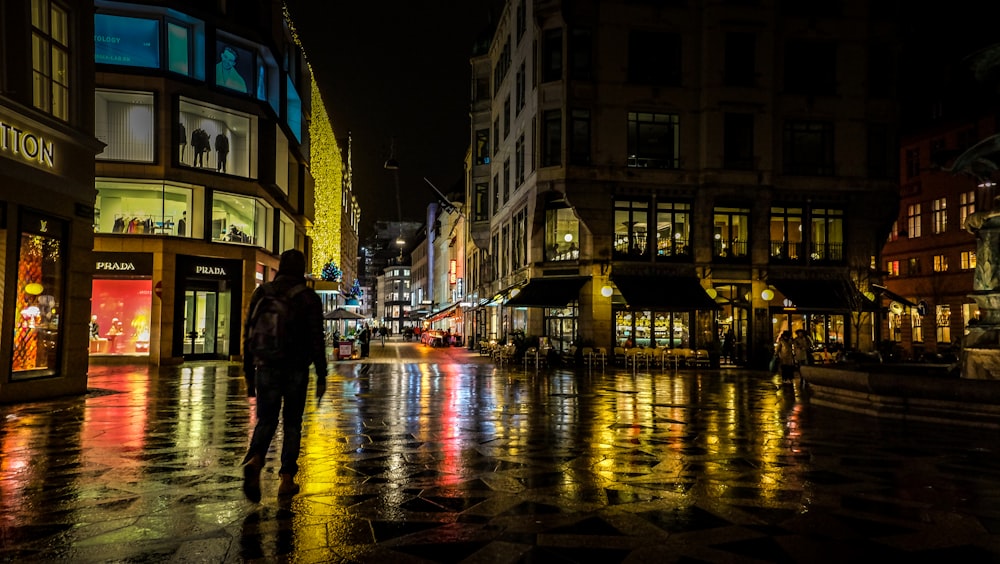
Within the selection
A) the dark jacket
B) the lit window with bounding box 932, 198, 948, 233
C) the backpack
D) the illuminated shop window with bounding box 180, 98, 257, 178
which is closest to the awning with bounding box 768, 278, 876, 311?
the lit window with bounding box 932, 198, 948, 233

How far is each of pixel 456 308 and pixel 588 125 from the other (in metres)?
34.2

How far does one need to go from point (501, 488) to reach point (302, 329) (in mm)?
2391

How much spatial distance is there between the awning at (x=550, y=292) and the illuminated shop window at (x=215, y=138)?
1318 centimetres

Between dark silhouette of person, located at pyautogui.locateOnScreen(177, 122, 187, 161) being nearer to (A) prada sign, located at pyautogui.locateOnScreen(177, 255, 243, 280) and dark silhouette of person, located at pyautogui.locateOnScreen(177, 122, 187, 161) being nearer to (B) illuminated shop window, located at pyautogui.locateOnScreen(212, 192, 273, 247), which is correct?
(B) illuminated shop window, located at pyautogui.locateOnScreen(212, 192, 273, 247)

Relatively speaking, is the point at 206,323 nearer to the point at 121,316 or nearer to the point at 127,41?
the point at 121,316

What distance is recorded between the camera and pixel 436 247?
4070 inches

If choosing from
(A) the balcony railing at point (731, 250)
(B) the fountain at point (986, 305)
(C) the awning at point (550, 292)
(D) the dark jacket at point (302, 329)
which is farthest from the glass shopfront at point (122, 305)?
(B) the fountain at point (986, 305)

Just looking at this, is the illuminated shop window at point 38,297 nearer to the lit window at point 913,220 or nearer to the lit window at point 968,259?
the lit window at point 968,259

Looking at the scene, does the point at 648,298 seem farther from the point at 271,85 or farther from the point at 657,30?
the point at 271,85

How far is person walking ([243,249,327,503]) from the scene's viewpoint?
267 inches

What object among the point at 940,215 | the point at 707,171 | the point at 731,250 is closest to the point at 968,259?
the point at 940,215

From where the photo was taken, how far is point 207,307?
105 feet

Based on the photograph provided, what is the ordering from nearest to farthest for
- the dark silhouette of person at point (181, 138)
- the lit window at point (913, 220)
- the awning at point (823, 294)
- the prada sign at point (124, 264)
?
the prada sign at point (124, 264), the dark silhouette of person at point (181, 138), the awning at point (823, 294), the lit window at point (913, 220)

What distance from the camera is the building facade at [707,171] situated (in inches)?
1350
